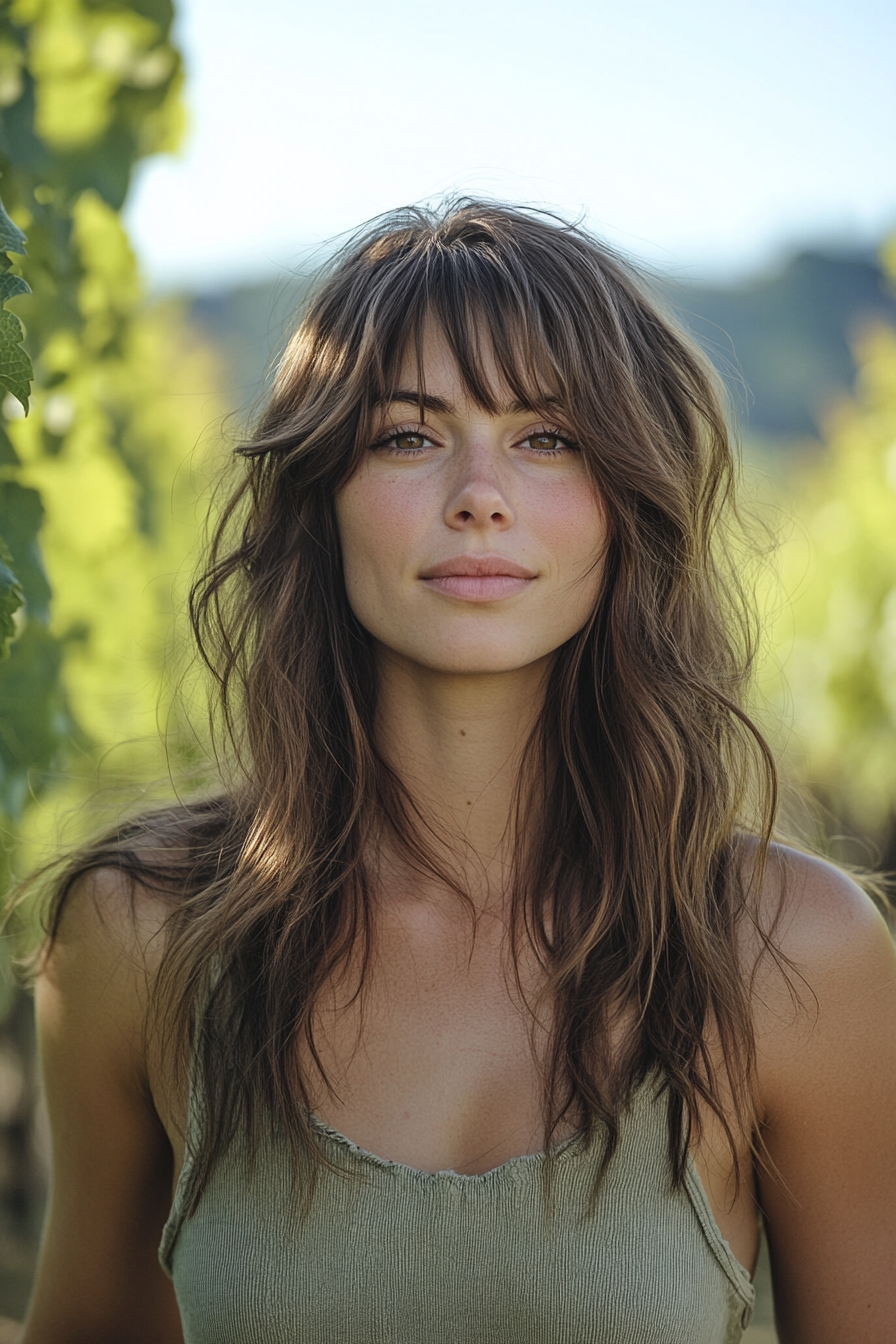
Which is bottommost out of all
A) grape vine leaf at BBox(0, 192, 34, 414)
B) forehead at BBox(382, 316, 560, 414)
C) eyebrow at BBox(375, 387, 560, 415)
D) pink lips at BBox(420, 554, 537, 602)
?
pink lips at BBox(420, 554, 537, 602)

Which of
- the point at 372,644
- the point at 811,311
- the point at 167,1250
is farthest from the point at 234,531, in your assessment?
the point at 811,311

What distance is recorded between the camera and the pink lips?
77.5 inches

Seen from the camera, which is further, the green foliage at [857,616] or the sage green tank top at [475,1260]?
the green foliage at [857,616]

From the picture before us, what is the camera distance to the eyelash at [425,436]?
6.68 ft

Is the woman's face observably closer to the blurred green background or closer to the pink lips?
the pink lips

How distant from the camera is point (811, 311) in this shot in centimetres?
4562

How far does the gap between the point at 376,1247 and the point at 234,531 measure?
1297mm

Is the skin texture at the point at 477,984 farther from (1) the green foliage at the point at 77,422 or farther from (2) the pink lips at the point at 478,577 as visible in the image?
(1) the green foliage at the point at 77,422

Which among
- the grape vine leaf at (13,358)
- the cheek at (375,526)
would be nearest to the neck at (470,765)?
the cheek at (375,526)

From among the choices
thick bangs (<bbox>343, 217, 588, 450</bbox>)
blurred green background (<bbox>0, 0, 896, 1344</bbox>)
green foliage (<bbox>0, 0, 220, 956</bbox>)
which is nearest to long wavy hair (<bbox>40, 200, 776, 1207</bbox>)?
thick bangs (<bbox>343, 217, 588, 450</bbox>)

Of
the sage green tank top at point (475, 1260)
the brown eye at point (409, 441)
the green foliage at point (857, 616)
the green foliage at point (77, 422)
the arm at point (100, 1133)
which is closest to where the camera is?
the sage green tank top at point (475, 1260)

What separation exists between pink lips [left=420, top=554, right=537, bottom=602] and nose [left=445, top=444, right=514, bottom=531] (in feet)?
0.16

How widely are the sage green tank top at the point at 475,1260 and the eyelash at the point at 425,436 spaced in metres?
1.01

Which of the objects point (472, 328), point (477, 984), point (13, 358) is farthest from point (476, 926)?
point (13, 358)
